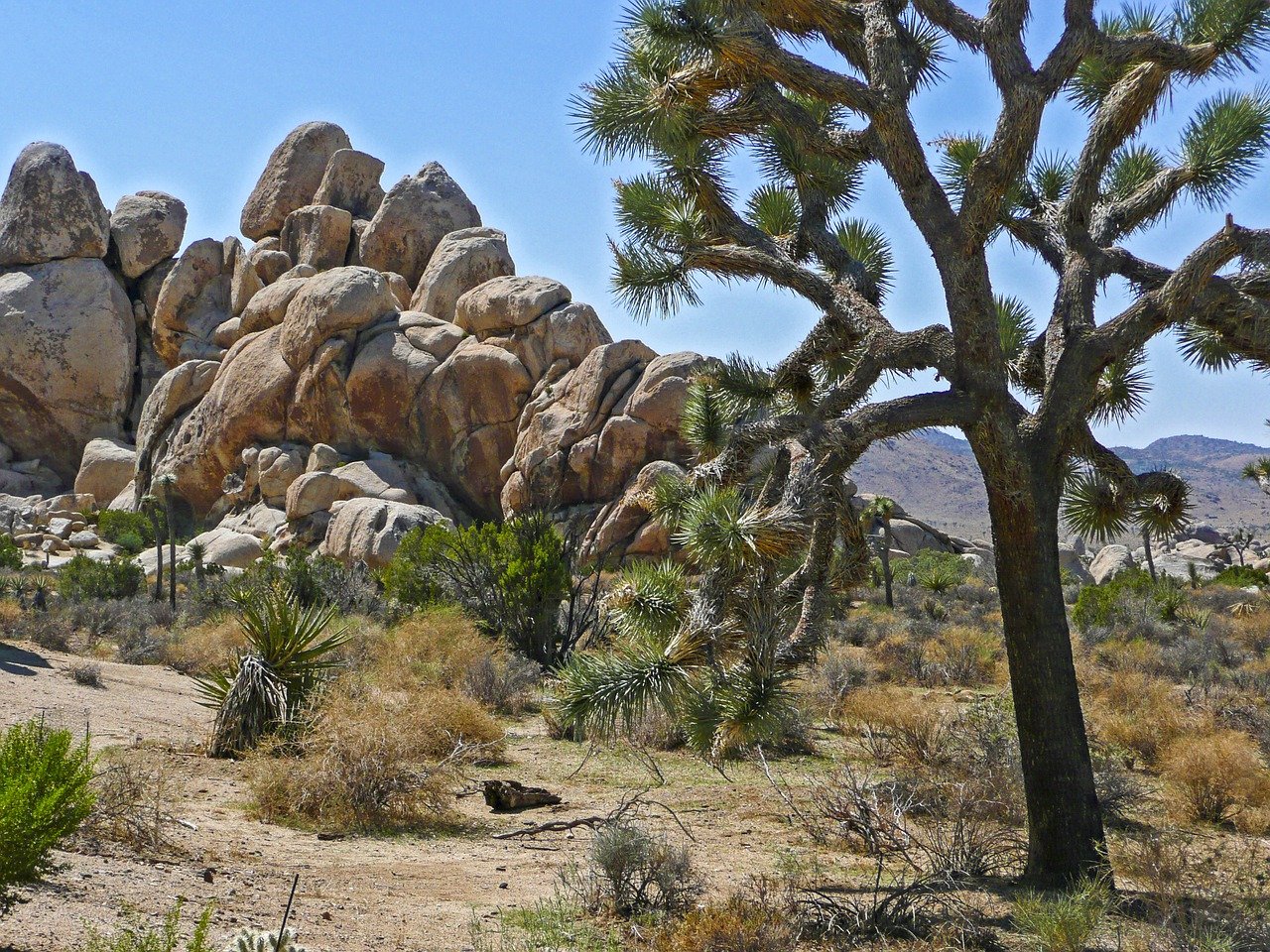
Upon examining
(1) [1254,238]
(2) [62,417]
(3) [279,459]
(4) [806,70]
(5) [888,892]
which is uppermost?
(2) [62,417]

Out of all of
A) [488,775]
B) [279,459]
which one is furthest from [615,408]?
[488,775]

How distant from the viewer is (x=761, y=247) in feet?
22.1

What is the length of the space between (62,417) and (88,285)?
568 cm

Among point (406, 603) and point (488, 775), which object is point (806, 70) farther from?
point (406, 603)

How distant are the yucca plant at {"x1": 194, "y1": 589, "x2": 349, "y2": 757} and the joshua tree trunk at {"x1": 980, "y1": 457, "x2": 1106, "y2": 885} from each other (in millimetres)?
5665

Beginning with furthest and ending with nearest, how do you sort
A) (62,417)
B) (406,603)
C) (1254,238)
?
(62,417) < (406,603) < (1254,238)

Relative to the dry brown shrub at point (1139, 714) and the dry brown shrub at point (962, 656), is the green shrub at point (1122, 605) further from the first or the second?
the dry brown shrub at point (1139, 714)

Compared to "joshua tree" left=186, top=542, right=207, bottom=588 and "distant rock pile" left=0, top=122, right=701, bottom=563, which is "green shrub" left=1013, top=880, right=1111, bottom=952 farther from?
"joshua tree" left=186, top=542, right=207, bottom=588

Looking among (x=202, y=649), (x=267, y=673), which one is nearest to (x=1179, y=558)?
(x=202, y=649)

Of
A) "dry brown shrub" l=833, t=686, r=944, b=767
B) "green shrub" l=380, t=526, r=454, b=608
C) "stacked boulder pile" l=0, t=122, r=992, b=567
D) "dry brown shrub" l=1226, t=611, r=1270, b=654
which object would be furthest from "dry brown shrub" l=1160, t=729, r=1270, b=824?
"stacked boulder pile" l=0, t=122, r=992, b=567

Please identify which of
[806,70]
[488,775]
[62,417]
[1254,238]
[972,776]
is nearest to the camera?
[1254,238]

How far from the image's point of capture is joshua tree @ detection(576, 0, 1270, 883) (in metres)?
5.64

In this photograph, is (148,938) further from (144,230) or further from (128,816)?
(144,230)

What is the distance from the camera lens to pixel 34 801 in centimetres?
384
